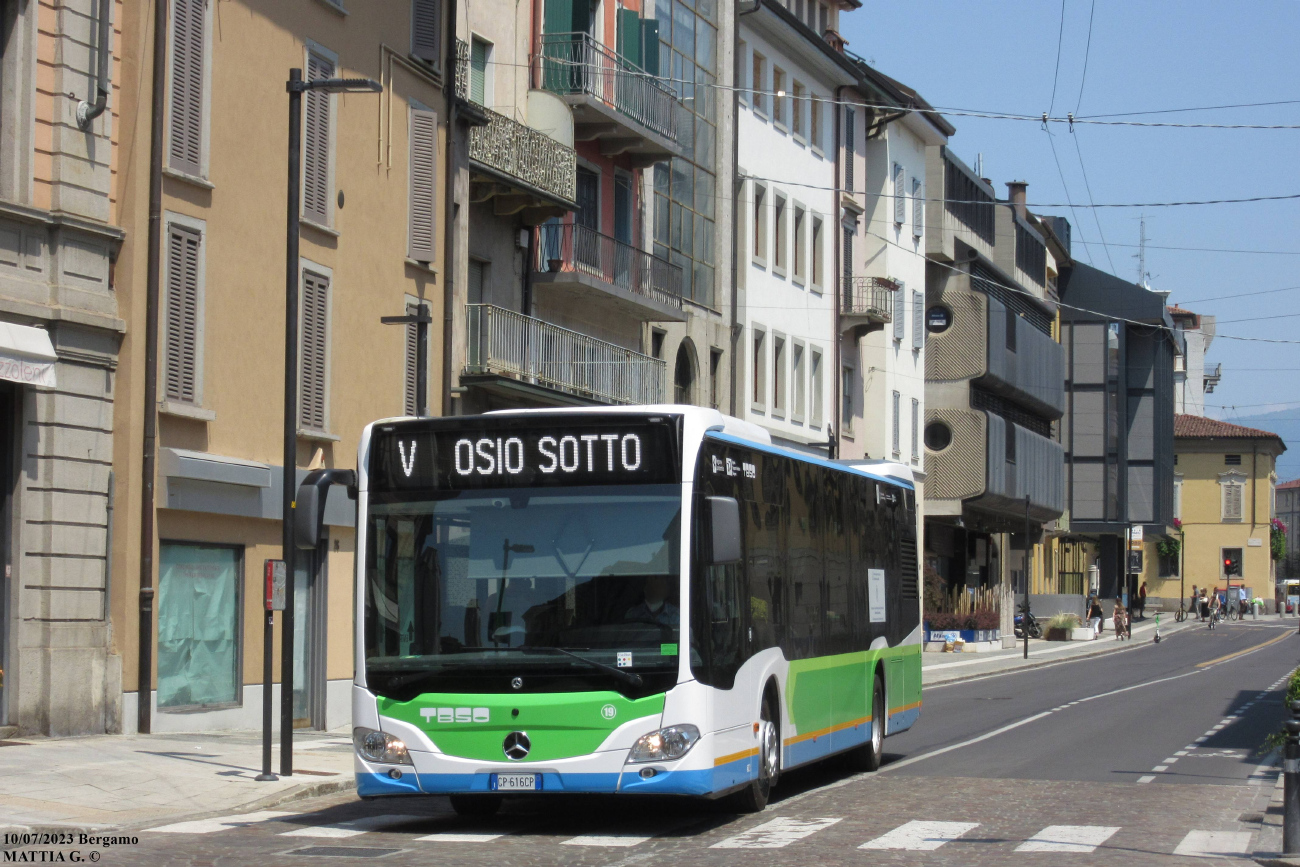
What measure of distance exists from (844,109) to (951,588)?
19.8 m

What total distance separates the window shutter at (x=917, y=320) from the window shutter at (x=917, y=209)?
2057mm

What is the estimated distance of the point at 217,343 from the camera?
73.6 feet

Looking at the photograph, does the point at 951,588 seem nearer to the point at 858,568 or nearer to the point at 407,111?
the point at 407,111

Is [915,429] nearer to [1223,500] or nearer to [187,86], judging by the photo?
[187,86]

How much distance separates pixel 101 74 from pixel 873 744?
10944 millimetres

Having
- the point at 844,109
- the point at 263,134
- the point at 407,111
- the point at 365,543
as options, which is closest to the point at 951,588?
the point at 844,109

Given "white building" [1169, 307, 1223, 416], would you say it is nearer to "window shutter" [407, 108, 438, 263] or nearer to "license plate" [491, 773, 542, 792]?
"window shutter" [407, 108, 438, 263]

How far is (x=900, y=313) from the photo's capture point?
5856 cm

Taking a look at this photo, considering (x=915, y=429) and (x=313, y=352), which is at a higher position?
(x=915, y=429)

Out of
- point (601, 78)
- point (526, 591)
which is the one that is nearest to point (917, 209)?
point (601, 78)

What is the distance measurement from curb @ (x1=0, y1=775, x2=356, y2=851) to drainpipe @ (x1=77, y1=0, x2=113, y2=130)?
7.80 m

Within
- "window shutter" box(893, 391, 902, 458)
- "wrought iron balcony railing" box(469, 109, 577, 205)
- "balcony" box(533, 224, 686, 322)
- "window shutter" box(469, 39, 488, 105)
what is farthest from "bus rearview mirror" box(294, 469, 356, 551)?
"window shutter" box(893, 391, 902, 458)

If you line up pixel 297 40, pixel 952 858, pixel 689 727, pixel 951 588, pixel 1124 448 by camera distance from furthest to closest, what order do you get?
pixel 1124 448
pixel 951 588
pixel 297 40
pixel 689 727
pixel 952 858

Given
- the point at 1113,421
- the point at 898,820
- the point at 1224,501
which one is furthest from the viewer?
the point at 1224,501
